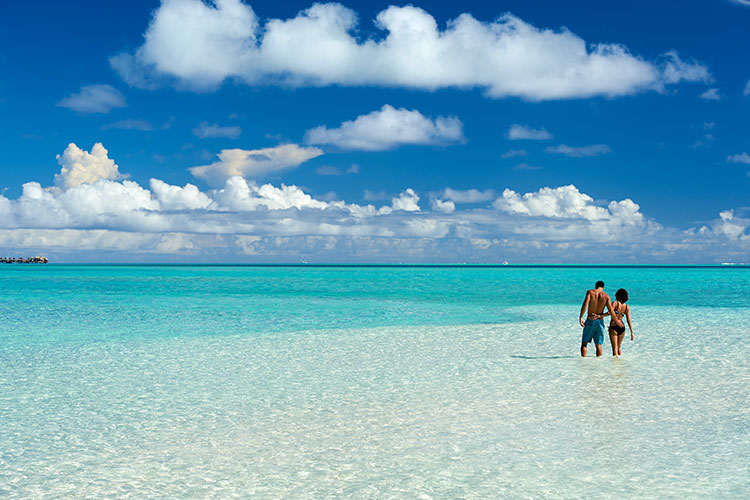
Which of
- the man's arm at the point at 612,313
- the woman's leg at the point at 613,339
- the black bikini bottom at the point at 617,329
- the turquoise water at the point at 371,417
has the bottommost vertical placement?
the turquoise water at the point at 371,417

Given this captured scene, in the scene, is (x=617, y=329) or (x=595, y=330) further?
(x=617, y=329)

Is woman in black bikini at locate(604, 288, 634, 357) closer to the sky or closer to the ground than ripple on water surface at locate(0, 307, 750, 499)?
closer to the sky

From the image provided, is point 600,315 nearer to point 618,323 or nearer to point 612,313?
point 612,313

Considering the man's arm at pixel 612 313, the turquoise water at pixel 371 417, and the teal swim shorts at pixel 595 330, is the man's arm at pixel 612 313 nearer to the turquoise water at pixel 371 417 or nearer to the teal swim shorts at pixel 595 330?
the teal swim shorts at pixel 595 330

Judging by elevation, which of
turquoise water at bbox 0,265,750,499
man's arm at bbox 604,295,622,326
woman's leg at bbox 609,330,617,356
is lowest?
turquoise water at bbox 0,265,750,499

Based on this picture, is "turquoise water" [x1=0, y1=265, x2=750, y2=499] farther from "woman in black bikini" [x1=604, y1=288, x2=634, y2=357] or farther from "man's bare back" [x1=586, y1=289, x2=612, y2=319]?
"man's bare back" [x1=586, y1=289, x2=612, y2=319]

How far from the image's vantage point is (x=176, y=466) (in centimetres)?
776

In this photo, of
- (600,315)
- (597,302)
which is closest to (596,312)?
(600,315)

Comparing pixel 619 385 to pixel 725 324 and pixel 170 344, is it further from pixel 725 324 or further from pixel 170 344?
pixel 725 324

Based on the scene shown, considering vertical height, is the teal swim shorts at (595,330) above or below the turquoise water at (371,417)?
above

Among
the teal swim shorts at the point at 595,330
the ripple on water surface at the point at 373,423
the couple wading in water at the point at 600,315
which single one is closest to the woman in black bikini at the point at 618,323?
the couple wading in water at the point at 600,315

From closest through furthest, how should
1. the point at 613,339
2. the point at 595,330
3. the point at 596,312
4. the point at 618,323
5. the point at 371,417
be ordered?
1. the point at 371,417
2. the point at 596,312
3. the point at 595,330
4. the point at 618,323
5. the point at 613,339

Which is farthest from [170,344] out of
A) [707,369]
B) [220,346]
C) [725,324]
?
[725,324]

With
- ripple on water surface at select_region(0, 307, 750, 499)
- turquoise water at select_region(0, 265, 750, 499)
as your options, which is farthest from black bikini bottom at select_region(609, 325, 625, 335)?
ripple on water surface at select_region(0, 307, 750, 499)
